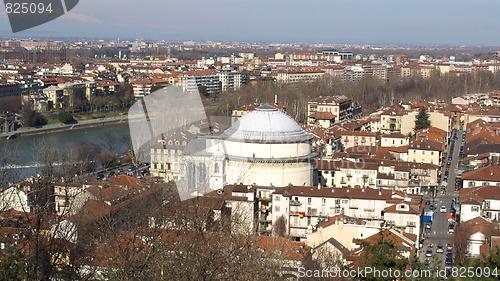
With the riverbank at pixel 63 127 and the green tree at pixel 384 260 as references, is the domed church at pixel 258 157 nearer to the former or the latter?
the green tree at pixel 384 260

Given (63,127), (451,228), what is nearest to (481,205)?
(451,228)

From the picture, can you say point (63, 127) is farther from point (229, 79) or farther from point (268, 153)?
point (268, 153)

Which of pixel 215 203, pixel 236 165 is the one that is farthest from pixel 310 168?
pixel 215 203

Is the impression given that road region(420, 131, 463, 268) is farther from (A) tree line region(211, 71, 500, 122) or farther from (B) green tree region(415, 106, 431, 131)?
(A) tree line region(211, 71, 500, 122)

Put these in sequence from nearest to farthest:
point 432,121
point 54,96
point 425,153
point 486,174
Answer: point 486,174 → point 425,153 → point 432,121 → point 54,96

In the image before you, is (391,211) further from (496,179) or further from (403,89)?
(403,89)

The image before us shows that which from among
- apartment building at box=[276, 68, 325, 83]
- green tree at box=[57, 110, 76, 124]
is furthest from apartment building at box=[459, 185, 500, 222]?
apartment building at box=[276, 68, 325, 83]
